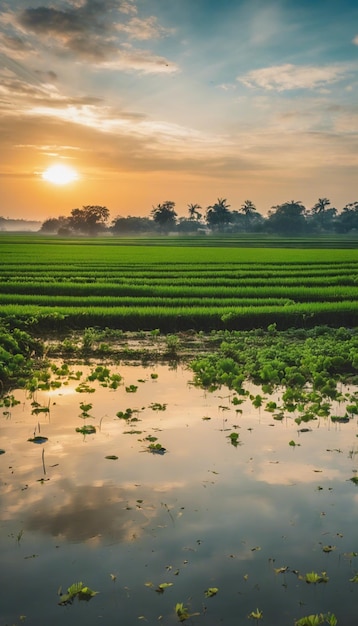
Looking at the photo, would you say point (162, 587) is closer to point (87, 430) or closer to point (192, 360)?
point (87, 430)

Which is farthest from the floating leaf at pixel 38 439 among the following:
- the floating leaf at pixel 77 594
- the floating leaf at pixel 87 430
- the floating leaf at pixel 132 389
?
the floating leaf at pixel 77 594

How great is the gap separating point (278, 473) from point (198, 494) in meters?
0.91

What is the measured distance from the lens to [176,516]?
488cm

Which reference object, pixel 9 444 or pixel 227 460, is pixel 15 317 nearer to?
pixel 9 444

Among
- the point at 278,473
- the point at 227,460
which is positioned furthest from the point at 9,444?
the point at 278,473

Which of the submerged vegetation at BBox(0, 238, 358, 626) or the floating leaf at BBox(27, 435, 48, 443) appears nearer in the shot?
the submerged vegetation at BBox(0, 238, 358, 626)

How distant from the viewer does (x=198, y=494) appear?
5.27 metres

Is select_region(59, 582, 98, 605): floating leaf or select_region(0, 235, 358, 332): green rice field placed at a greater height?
select_region(0, 235, 358, 332): green rice field

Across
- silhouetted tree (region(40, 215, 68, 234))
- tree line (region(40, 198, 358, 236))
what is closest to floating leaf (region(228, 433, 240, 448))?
tree line (region(40, 198, 358, 236))

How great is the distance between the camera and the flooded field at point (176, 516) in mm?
3834

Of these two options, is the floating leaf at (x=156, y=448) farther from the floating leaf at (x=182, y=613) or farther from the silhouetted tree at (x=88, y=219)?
the silhouetted tree at (x=88, y=219)

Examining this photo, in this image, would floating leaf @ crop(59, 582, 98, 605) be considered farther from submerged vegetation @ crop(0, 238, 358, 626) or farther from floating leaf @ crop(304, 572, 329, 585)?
floating leaf @ crop(304, 572, 329, 585)

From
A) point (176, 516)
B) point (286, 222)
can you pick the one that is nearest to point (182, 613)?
point (176, 516)

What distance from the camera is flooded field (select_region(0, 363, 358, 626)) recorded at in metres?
→ 3.83
